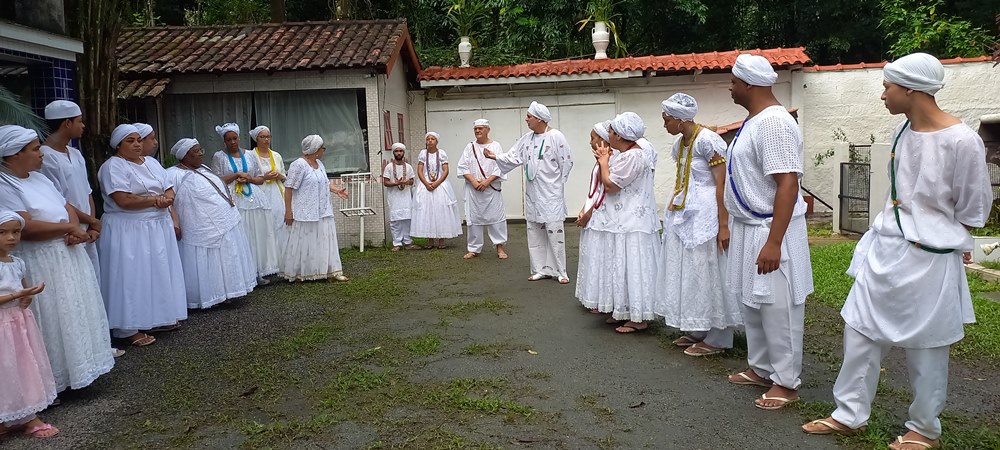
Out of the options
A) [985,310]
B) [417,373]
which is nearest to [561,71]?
[985,310]

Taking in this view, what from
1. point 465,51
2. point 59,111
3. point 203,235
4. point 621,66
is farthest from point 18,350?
point 465,51

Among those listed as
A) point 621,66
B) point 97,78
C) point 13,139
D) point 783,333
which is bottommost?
point 783,333

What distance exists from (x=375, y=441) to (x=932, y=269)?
2.74m

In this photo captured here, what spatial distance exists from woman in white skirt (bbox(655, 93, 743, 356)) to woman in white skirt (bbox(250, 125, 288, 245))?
5052 mm

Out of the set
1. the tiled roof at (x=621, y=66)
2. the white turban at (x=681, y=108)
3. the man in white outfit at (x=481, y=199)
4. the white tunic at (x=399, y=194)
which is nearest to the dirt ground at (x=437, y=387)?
the white turban at (x=681, y=108)

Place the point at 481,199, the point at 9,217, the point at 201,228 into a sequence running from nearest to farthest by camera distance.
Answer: the point at 9,217 < the point at 201,228 < the point at 481,199

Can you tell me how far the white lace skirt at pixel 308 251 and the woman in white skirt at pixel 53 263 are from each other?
3.74 meters

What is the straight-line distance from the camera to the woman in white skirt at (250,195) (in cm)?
798

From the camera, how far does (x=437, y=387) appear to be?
4.61 metres

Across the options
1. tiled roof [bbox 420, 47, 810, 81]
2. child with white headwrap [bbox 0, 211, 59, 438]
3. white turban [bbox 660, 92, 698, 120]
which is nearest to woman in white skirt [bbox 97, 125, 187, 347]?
child with white headwrap [bbox 0, 211, 59, 438]

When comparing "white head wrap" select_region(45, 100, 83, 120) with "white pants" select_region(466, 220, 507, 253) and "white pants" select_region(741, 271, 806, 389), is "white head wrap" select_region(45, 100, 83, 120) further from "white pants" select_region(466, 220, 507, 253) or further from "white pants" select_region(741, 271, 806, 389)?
"white pants" select_region(466, 220, 507, 253)

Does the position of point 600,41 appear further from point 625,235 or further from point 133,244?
point 133,244

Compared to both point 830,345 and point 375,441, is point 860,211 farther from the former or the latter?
point 375,441

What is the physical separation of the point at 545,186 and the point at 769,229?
4.15 m
